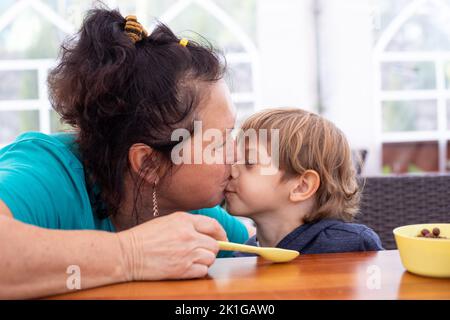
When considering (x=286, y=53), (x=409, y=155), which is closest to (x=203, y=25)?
(x=286, y=53)

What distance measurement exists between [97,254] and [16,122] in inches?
153

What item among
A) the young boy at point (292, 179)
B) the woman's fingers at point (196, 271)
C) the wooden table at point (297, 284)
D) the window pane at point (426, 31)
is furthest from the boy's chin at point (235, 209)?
the window pane at point (426, 31)

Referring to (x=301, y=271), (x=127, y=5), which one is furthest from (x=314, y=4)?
(x=301, y=271)

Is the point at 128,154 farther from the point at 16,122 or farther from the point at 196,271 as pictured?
the point at 16,122

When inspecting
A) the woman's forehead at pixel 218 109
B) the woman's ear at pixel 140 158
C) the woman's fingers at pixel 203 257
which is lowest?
the woman's fingers at pixel 203 257

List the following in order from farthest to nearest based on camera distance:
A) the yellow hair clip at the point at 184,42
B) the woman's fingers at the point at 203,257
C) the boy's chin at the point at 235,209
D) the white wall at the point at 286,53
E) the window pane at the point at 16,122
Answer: the window pane at the point at 16,122, the white wall at the point at 286,53, the boy's chin at the point at 235,209, the yellow hair clip at the point at 184,42, the woman's fingers at the point at 203,257

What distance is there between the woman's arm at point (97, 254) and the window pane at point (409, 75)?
157 inches

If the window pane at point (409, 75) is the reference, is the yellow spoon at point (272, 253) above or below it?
below

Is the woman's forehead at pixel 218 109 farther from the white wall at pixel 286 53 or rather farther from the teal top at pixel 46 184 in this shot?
the white wall at pixel 286 53

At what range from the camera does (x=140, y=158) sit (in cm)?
131

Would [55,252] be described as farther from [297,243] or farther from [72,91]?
[297,243]

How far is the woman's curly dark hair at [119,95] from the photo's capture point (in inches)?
48.7

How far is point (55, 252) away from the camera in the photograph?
882mm
